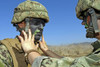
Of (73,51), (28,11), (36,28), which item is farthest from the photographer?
(73,51)

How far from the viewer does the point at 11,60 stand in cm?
398

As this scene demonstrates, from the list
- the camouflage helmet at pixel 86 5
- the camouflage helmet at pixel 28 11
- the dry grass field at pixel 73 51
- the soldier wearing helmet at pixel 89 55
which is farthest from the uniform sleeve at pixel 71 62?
the dry grass field at pixel 73 51

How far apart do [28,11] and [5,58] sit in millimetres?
1847

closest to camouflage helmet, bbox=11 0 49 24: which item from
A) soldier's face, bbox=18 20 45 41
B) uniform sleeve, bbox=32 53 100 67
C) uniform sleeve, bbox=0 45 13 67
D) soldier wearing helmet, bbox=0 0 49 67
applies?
soldier wearing helmet, bbox=0 0 49 67

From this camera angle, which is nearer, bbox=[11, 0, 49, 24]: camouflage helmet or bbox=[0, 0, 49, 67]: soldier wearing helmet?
bbox=[0, 0, 49, 67]: soldier wearing helmet

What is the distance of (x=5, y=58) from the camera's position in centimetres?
383

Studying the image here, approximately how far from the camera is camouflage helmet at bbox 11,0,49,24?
5023 mm

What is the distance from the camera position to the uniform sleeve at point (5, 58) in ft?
12.3

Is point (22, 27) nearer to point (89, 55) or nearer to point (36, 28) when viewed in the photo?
point (36, 28)

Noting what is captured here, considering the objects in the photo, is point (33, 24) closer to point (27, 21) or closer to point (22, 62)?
point (27, 21)

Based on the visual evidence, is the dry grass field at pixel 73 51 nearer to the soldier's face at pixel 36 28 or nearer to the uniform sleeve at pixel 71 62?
the soldier's face at pixel 36 28

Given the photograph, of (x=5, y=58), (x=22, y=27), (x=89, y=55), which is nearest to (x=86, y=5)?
(x=89, y=55)

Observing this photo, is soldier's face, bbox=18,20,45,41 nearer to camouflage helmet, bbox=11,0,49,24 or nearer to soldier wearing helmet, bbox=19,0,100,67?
camouflage helmet, bbox=11,0,49,24

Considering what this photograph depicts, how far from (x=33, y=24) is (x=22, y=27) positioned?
380 millimetres
